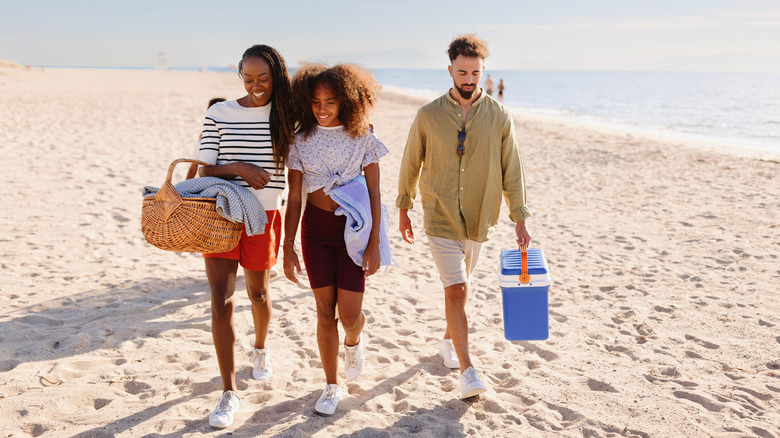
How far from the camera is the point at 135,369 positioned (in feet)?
11.8

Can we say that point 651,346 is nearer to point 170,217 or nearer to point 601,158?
point 170,217

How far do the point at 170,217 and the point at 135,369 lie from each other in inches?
56.9

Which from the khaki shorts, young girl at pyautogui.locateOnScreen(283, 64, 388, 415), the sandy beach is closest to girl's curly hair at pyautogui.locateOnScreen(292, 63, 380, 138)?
young girl at pyautogui.locateOnScreen(283, 64, 388, 415)

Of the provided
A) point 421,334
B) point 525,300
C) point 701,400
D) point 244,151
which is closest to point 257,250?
point 244,151

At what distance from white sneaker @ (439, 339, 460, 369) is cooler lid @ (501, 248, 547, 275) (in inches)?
31.8

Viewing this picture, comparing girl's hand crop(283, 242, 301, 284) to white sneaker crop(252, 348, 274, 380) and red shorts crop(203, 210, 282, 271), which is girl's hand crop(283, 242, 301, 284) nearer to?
red shorts crop(203, 210, 282, 271)

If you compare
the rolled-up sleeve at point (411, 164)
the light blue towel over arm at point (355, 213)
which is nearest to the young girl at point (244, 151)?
the light blue towel over arm at point (355, 213)

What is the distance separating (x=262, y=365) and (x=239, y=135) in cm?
148

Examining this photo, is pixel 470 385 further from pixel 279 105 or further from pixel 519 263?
pixel 279 105

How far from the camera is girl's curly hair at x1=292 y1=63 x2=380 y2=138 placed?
2906mm

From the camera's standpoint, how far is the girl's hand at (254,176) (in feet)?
9.56

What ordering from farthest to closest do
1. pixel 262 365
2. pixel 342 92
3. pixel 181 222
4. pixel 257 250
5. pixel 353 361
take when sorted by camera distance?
pixel 262 365 < pixel 353 361 < pixel 257 250 < pixel 342 92 < pixel 181 222

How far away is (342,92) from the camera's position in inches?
114

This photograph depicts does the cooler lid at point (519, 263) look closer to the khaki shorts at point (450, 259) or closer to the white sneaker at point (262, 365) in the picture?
the khaki shorts at point (450, 259)
